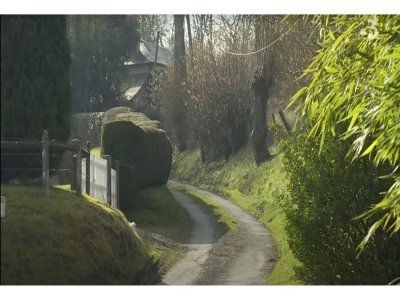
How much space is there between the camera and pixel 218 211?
689cm

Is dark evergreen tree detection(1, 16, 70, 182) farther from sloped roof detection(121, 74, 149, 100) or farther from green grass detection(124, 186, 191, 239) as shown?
green grass detection(124, 186, 191, 239)

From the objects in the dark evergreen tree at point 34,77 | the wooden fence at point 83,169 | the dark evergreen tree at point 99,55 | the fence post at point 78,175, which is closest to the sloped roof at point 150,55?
the dark evergreen tree at point 99,55

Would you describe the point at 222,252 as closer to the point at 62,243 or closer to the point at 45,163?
the point at 62,243

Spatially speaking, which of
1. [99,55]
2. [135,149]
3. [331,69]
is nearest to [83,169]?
[135,149]

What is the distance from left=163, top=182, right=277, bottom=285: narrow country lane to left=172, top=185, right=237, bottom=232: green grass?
0.04m

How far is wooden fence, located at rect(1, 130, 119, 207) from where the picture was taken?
6.06m

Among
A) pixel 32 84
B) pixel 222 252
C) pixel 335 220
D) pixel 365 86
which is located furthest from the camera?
pixel 335 220

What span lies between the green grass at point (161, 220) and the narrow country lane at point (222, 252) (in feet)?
0.30

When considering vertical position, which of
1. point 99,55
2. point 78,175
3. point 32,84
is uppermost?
point 99,55

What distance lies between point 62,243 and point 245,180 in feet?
7.45

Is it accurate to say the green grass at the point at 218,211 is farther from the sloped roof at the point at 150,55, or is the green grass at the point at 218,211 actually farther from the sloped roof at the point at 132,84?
the sloped roof at the point at 150,55

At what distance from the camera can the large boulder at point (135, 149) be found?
6.64 metres

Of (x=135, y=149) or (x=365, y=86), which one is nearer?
(x=365, y=86)
